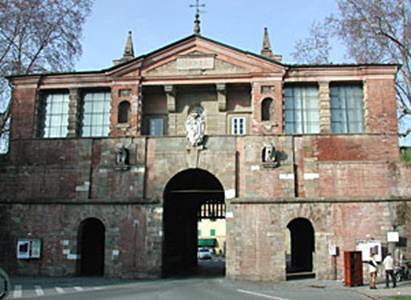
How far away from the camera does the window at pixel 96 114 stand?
26.9 m

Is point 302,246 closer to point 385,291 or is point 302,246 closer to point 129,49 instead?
point 385,291

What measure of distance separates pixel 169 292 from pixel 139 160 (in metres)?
8.67

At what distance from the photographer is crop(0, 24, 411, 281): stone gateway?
75.1 ft

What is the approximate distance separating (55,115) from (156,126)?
5.65 m

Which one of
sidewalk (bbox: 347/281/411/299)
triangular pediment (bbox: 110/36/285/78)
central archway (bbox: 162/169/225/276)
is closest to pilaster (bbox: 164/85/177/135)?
triangular pediment (bbox: 110/36/285/78)

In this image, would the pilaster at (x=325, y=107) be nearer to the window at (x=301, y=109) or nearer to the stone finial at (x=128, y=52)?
the window at (x=301, y=109)

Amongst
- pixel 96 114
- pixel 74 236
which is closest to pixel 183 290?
Answer: pixel 74 236

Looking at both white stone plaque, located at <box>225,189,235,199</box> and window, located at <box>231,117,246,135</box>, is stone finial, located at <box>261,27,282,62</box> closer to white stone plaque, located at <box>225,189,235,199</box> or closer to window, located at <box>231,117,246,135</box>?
window, located at <box>231,117,246,135</box>

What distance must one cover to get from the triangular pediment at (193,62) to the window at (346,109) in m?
4.44

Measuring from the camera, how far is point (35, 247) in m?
24.1

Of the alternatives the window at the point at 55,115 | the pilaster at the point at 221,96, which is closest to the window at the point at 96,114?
the window at the point at 55,115

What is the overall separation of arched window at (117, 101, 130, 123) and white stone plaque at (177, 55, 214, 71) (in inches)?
137

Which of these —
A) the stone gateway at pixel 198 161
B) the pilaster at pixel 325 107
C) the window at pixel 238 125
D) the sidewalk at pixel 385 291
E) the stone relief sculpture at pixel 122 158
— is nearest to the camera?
the sidewalk at pixel 385 291

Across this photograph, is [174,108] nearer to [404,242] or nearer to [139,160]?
[139,160]
